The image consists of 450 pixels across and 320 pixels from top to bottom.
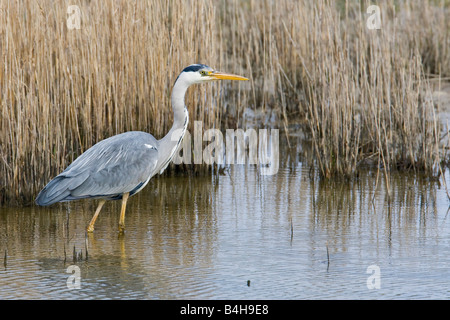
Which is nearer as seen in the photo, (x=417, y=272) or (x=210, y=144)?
(x=417, y=272)

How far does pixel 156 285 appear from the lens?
13.4 feet

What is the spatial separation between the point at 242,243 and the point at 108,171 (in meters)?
1.20

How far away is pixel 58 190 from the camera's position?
5086 millimetres

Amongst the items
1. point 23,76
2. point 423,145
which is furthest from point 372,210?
point 23,76

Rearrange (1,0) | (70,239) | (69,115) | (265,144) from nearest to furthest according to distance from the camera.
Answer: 1. (70,239)
2. (1,0)
3. (69,115)
4. (265,144)

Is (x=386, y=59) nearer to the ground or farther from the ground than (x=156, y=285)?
farther from the ground

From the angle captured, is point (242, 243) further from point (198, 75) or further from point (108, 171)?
point (198, 75)

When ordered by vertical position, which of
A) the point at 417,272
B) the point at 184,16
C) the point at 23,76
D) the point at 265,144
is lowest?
the point at 417,272

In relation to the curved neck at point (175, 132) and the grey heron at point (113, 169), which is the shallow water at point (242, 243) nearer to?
the grey heron at point (113, 169)

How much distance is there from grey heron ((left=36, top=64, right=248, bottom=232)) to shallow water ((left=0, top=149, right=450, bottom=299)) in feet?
0.85

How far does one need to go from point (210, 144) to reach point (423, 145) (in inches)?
82.0

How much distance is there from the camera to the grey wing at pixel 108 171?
16.9 ft

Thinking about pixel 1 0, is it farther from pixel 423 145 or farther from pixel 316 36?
pixel 423 145

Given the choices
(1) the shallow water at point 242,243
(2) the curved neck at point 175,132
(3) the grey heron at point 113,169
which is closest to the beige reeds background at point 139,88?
(1) the shallow water at point 242,243
